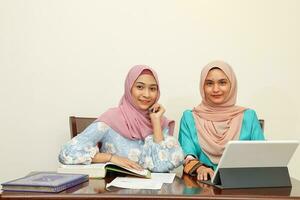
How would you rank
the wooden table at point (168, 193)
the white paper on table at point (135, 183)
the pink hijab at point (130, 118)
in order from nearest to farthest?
the wooden table at point (168, 193) → the white paper on table at point (135, 183) → the pink hijab at point (130, 118)

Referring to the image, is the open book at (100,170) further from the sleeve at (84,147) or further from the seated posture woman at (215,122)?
the seated posture woman at (215,122)

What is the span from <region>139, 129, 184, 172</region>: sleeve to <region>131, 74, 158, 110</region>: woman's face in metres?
0.18

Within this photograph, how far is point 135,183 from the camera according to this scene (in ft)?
4.21

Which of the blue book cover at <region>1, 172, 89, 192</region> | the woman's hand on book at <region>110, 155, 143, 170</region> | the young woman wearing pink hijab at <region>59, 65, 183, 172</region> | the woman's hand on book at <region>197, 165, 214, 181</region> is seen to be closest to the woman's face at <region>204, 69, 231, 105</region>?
the young woman wearing pink hijab at <region>59, 65, 183, 172</region>

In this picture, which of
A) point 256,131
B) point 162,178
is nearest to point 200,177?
point 162,178

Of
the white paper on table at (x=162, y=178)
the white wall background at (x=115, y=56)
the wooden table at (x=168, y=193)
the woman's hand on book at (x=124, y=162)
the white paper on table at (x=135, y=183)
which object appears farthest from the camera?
the white wall background at (x=115, y=56)

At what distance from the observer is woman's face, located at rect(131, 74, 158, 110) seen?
70.1 inches

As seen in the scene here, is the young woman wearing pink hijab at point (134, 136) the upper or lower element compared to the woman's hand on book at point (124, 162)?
upper

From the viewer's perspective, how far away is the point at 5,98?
2.27m

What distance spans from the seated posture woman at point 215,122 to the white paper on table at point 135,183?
0.42m

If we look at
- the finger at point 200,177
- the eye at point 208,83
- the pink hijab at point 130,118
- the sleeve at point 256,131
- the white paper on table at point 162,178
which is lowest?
the finger at point 200,177

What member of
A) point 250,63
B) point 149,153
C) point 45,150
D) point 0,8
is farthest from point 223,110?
point 0,8

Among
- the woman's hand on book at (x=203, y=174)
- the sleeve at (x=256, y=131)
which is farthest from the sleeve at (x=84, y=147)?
the sleeve at (x=256, y=131)

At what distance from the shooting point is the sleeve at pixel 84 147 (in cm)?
156
